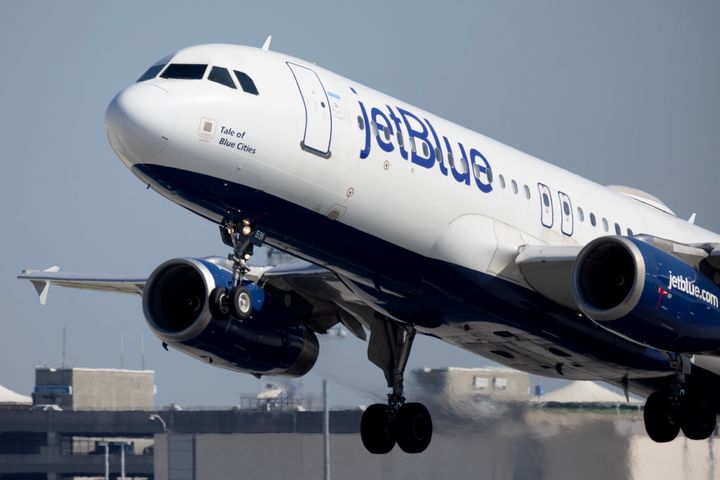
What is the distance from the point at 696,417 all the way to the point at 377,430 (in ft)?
20.1

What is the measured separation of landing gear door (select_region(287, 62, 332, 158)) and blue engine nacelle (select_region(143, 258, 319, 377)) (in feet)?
18.6

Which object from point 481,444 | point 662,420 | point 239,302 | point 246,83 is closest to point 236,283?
point 239,302

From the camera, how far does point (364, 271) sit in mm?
26188

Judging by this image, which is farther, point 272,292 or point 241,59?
point 272,292

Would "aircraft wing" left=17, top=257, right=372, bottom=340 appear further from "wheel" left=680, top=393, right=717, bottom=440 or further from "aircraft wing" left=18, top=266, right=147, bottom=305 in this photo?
"wheel" left=680, top=393, right=717, bottom=440

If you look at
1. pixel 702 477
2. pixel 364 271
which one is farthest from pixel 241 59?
pixel 702 477

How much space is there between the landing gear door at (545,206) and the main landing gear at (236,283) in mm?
5990

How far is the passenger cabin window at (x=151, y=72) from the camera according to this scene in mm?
24073

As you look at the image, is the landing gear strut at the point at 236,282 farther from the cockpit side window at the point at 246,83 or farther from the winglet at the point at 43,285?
the winglet at the point at 43,285

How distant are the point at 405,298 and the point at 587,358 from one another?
4225 mm

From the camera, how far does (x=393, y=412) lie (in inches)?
1210

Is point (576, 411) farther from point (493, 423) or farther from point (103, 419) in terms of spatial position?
point (103, 419)

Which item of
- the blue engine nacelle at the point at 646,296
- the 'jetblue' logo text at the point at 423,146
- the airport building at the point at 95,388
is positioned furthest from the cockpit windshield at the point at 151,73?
the airport building at the point at 95,388

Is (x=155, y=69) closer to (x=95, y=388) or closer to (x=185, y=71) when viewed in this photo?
(x=185, y=71)
